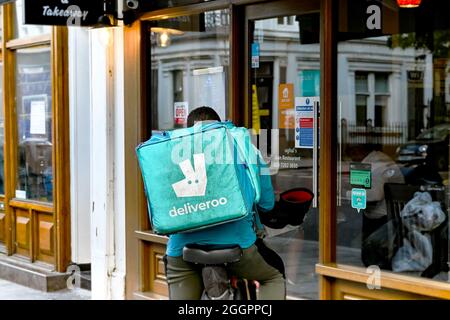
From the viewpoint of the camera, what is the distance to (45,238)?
813 centimetres

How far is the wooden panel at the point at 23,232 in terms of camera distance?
8.48 m

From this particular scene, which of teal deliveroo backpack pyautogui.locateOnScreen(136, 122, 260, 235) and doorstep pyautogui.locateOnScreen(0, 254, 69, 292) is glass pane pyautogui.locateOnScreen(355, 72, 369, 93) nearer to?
teal deliveroo backpack pyautogui.locateOnScreen(136, 122, 260, 235)

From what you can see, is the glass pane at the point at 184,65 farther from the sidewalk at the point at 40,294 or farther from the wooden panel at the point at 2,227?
the wooden panel at the point at 2,227

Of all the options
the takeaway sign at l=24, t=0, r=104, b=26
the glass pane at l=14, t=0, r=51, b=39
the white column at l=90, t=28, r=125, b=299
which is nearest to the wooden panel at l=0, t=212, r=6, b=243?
the glass pane at l=14, t=0, r=51, b=39

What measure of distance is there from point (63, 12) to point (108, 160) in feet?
4.50

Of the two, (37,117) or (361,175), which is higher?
(37,117)

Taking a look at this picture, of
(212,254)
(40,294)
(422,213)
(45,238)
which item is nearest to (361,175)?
(422,213)

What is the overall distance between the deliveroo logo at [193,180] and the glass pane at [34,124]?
4.19 m

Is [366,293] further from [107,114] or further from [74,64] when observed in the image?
[74,64]

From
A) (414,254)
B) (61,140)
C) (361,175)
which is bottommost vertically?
(414,254)

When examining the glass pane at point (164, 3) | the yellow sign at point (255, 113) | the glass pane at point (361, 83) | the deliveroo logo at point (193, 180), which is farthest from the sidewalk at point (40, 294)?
the deliveroo logo at point (193, 180)

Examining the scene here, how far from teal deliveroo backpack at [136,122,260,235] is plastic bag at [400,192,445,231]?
1808mm

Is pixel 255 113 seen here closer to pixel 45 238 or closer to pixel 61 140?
pixel 61 140
